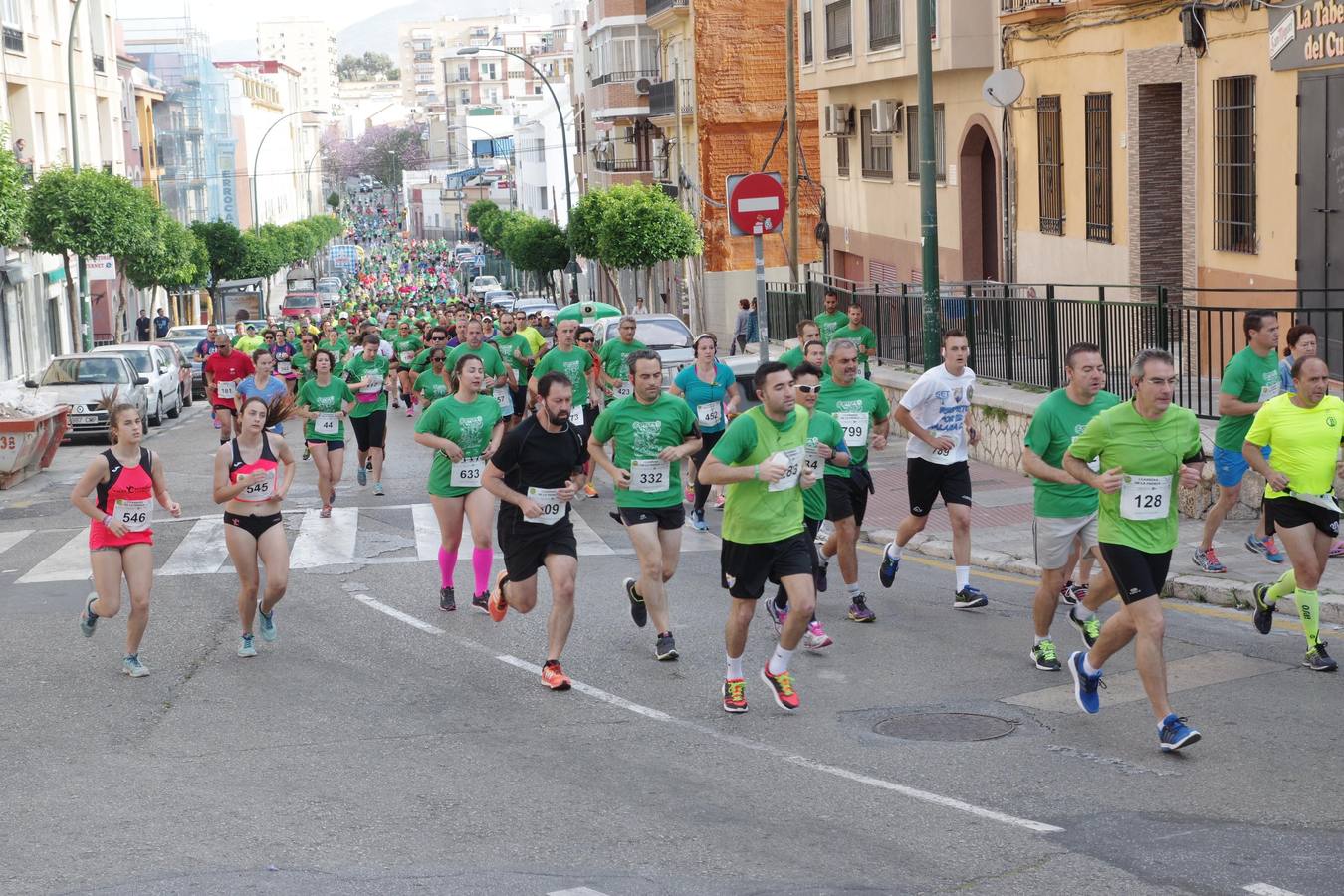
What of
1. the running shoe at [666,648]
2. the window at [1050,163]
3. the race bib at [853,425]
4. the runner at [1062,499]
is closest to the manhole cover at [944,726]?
the runner at [1062,499]

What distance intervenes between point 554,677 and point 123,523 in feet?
9.34

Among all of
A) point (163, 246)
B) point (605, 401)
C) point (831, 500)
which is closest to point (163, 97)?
point (163, 246)

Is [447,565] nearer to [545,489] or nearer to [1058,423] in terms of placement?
[545,489]

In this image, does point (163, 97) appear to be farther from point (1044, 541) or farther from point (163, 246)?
point (1044, 541)

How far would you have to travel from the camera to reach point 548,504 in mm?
10148

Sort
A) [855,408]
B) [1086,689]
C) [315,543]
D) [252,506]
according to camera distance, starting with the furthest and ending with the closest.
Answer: [315,543] < [855,408] < [252,506] < [1086,689]

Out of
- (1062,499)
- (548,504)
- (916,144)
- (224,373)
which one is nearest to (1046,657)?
(1062,499)

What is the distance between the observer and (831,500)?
11.7 metres

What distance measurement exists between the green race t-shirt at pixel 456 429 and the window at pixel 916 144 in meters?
20.2

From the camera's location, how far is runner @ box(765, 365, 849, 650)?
1032cm

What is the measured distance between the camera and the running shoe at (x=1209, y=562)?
12.4 m

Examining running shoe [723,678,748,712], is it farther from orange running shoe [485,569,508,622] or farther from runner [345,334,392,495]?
runner [345,334,392,495]

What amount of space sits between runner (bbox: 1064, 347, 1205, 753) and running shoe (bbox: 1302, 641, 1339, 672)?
1.61 m

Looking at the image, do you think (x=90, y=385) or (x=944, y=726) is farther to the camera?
(x=90, y=385)
